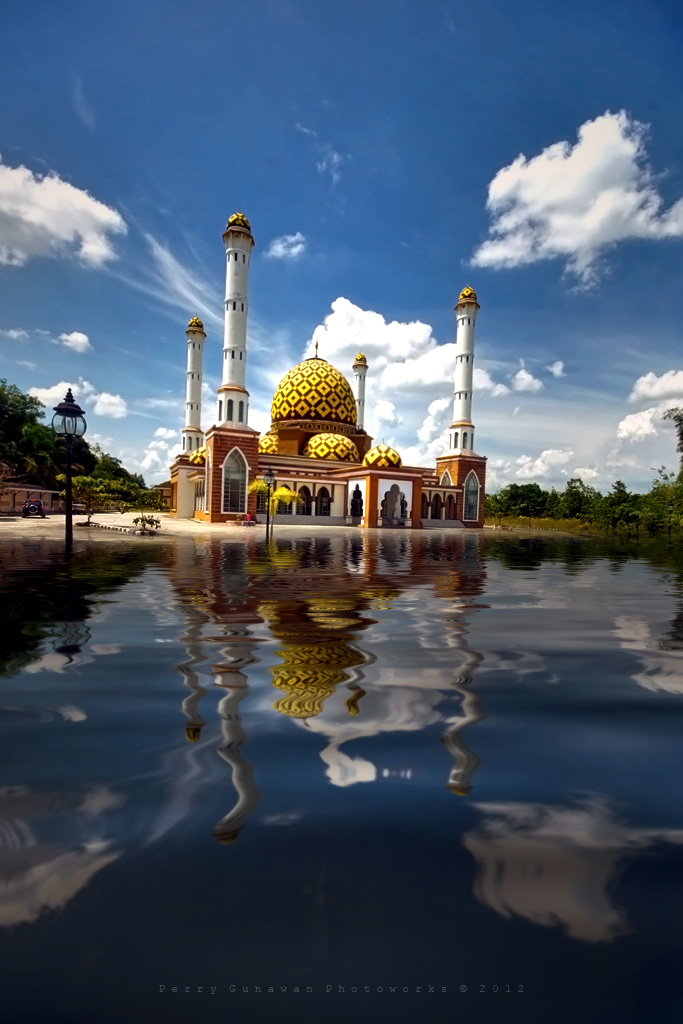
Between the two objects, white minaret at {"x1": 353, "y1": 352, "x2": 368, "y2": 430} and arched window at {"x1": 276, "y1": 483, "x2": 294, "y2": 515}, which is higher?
white minaret at {"x1": 353, "y1": 352, "x2": 368, "y2": 430}

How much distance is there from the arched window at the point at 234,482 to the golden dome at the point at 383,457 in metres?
9.75

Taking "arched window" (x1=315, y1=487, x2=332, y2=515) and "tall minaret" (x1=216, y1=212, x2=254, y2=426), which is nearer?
"tall minaret" (x1=216, y1=212, x2=254, y2=426)

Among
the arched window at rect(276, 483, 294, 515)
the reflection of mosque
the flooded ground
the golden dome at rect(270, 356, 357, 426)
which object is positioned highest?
the golden dome at rect(270, 356, 357, 426)

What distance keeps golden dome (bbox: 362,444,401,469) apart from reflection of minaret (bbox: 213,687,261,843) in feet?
129

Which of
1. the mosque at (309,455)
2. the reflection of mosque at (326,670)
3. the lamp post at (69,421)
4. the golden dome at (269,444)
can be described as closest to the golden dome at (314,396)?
the mosque at (309,455)

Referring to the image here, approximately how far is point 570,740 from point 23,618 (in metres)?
4.71

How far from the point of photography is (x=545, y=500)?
76.8 m

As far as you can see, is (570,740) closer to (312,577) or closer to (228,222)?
(312,577)

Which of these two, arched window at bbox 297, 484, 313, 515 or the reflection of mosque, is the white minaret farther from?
the reflection of mosque

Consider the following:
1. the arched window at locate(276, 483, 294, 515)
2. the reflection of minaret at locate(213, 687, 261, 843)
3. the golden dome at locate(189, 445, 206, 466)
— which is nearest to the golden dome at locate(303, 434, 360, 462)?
the arched window at locate(276, 483, 294, 515)

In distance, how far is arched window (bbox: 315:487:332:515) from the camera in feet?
145

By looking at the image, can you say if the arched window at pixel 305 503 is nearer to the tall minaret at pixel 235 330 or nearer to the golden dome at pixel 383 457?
the golden dome at pixel 383 457

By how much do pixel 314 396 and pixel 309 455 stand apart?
246 inches

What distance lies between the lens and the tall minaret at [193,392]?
50.1 m
